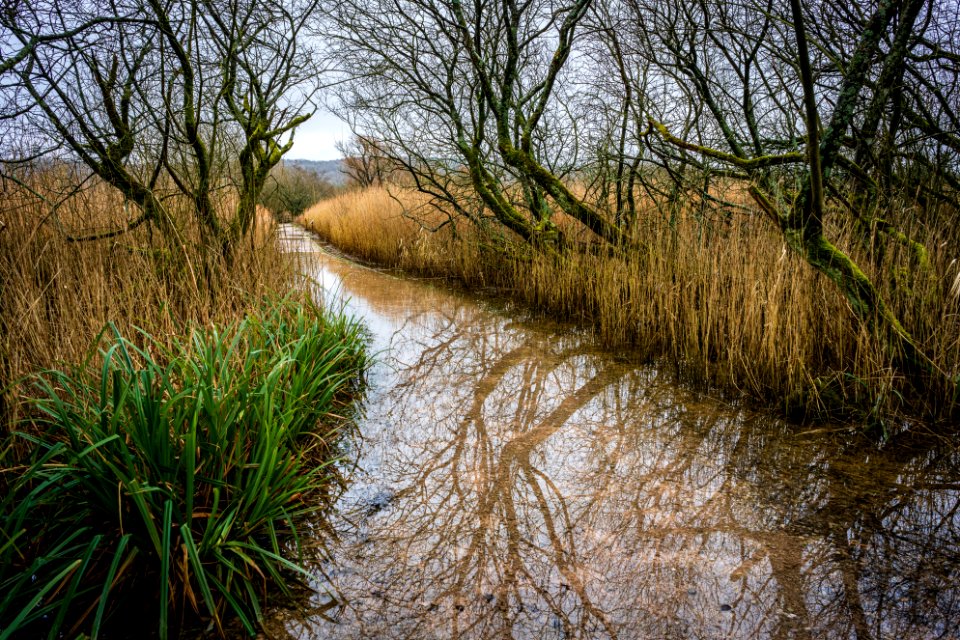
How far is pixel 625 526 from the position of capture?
1.85m

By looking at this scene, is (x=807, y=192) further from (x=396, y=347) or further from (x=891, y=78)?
(x=396, y=347)

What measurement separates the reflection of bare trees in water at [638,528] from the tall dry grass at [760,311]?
273mm

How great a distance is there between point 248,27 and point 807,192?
3541 millimetres

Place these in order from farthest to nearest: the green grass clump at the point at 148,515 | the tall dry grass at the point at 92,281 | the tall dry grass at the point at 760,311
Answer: the tall dry grass at the point at 760,311, the tall dry grass at the point at 92,281, the green grass clump at the point at 148,515

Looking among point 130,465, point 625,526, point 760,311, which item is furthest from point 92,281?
point 760,311

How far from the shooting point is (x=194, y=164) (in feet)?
11.8

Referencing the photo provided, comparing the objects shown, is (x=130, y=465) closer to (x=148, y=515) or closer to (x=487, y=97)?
(x=148, y=515)

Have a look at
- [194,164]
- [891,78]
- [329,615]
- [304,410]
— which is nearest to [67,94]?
[194,164]

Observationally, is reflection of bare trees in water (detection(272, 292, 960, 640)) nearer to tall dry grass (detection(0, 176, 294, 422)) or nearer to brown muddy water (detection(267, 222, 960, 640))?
brown muddy water (detection(267, 222, 960, 640))

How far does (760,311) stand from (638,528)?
150 cm

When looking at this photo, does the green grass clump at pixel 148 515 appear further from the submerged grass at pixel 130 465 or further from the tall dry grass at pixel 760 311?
the tall dry grass at pixel 760 311

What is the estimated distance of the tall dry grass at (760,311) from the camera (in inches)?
96.7

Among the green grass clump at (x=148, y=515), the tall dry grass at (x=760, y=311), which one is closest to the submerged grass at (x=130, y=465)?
the green grass clump at (x=148, y=515)

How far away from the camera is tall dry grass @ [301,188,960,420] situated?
246 cm
